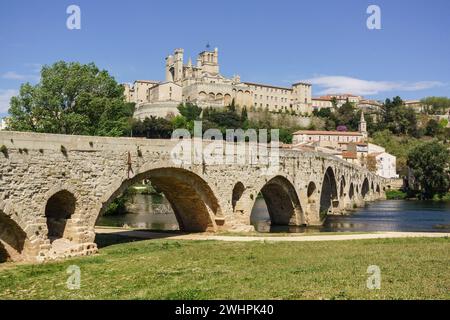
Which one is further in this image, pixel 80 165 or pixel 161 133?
pixel 161 133

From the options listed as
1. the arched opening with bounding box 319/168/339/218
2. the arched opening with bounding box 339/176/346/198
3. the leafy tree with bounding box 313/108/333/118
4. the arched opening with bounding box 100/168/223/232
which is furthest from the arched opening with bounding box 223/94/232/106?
the arched opening with bounding box 100/168/223/232

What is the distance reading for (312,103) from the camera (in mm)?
167875

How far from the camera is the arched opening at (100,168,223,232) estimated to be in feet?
86.4

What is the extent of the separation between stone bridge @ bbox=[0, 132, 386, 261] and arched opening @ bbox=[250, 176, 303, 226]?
481 centimetres

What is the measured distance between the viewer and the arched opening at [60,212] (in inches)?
802

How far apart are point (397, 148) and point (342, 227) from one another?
89.4 m

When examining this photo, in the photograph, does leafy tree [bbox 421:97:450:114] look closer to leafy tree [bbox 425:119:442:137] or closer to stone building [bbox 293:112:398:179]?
leafy tree [bbox 425:119:442:137]

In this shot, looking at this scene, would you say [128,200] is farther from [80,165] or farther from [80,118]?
[80,165]

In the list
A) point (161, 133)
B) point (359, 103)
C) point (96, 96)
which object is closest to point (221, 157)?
point (96, 96)

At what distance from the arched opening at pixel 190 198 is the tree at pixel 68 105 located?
549 inches

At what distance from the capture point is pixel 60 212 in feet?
68.5

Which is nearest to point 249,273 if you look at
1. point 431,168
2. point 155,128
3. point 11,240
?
point 11,240

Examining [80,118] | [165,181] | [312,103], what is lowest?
[165,181]

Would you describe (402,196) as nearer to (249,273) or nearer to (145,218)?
(145,218)
